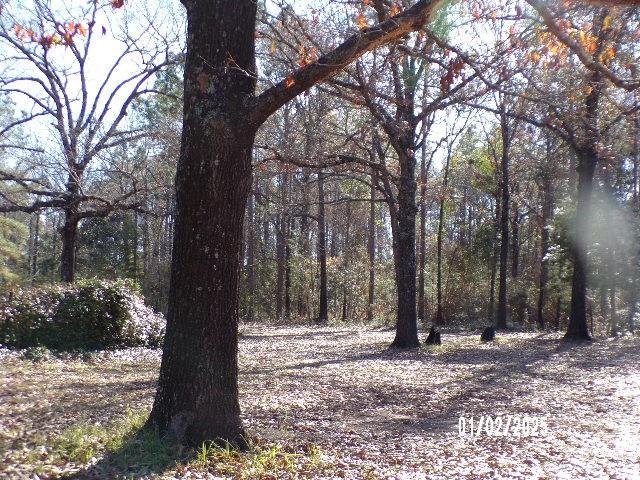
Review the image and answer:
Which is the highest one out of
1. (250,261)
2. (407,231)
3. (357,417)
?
(250,261)

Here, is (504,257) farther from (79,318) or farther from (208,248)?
(208,248)

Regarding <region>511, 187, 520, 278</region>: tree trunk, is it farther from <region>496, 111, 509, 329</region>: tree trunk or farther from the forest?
<region>496, 111, 509, 329</region>: tree trunk

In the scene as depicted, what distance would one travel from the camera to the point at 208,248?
4.97m

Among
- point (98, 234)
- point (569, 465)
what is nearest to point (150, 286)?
point (98, 234)

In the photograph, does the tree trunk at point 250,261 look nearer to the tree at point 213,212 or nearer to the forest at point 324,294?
the forest at point 324,294

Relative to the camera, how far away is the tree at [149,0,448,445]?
195 inches

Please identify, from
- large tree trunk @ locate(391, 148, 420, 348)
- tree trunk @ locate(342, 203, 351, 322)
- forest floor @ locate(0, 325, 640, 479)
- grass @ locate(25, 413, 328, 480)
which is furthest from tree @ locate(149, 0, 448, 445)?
tree trunk @ locate(342, 203, 351, 322)

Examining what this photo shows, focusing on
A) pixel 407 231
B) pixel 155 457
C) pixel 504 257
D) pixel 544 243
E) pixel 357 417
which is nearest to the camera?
pixel 155 457

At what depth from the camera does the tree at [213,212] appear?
16.3 ft

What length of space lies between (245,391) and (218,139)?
166 inches

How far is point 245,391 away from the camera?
8078mm

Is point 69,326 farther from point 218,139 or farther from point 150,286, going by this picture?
point 150,286
